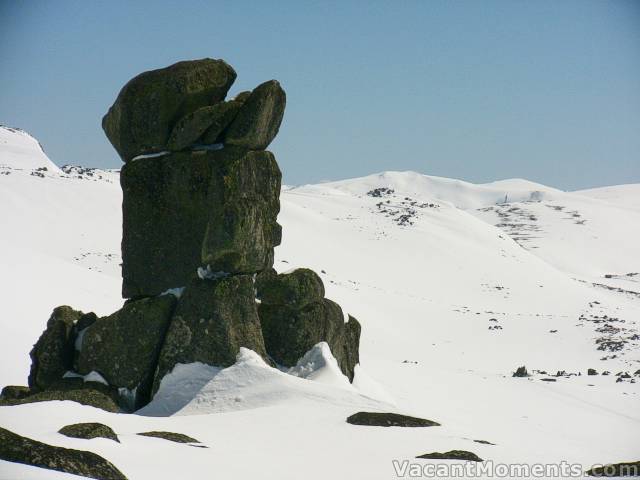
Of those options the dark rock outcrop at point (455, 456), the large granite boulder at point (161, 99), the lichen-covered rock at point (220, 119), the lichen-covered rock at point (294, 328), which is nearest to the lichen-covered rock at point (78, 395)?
the lichen-covered rock at point (294, 328)

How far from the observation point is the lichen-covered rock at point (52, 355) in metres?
17.6

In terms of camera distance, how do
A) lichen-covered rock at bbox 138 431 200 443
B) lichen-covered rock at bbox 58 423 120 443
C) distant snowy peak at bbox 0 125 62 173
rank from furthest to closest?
distant snowy peak at bbox 0 125 62 173 < lichen-covered rock at bbox 138 431 200 443 < lichen-covered rock at bbox 58 423 120 443

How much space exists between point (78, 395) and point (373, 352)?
20439 mm

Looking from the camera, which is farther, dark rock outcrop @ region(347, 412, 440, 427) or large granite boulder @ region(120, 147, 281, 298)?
large granite boulder @ region(120, 147, 281, 298)

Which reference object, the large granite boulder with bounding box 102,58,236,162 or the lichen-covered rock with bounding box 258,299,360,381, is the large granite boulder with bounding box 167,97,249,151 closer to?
the large granite boulder with bounding box 102,58,236,162

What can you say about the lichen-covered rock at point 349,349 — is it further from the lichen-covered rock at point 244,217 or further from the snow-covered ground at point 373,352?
the lichen-covered rock at point 244,217

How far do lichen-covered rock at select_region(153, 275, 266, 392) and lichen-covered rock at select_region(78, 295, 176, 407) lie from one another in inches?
15.3

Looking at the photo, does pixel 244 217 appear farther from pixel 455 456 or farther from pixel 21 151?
pixel 21 151

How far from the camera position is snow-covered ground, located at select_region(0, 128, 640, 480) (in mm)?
11438

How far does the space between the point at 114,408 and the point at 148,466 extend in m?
6.94

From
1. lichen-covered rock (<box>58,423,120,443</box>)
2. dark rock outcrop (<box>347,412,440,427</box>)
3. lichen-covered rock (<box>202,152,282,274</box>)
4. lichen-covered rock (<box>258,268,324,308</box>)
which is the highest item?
lichen-covered rock (<box>202,152,282,274</box>)

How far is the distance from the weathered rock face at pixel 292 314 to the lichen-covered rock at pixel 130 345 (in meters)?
2.53

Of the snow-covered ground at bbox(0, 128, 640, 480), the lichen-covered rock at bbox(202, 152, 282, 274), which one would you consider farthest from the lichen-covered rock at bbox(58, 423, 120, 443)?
the lichen-covered rock at bbox(202, 152, 282, 274)

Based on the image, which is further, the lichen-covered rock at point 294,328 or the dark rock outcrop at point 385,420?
the lichen-covered rock at point 294,328
